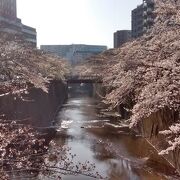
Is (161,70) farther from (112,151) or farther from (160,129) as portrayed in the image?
(112,151)

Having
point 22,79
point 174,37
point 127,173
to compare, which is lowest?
point 127,173

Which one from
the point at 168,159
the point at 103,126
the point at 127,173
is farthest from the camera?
the point at 103,126

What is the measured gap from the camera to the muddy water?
2291cm

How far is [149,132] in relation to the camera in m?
32.0

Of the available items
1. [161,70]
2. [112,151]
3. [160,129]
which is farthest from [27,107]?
[161,70]

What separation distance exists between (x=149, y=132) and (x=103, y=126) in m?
10.6

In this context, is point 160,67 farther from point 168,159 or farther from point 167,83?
point 168,159

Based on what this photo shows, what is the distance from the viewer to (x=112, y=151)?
2877 centimetres

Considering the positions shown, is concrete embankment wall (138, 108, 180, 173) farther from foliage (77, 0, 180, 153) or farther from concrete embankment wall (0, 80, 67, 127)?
concrete embankment wall (0, 80, 67, 127)

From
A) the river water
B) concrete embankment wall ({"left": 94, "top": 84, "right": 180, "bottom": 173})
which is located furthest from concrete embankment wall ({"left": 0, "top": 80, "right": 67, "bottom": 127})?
concrete embankment wall ({"left": 94, "top": 84, "right": 180, "bottom": 173})

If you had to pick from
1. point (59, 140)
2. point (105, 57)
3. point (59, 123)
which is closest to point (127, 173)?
point (59, 140)

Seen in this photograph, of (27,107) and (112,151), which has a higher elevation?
(27,107)

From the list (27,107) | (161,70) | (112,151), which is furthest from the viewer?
(27,107)

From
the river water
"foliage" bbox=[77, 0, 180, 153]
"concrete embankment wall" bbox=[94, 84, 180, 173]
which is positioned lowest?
the river water
